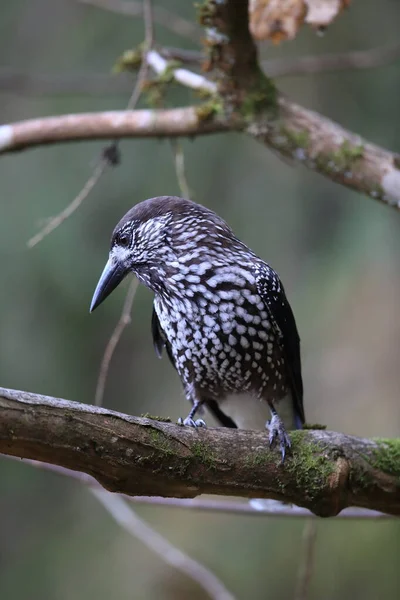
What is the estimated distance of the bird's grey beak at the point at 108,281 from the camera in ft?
10.0

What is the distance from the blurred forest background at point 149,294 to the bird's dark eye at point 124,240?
7.76ft

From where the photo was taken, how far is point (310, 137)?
12.3 ft

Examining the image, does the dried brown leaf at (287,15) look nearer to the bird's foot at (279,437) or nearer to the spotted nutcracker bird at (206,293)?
the spotted nutcracker bird at (206,293)

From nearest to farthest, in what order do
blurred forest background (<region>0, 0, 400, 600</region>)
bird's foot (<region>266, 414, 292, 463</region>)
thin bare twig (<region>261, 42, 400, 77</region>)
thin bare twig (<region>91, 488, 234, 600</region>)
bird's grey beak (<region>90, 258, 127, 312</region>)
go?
bird's foot (<region>266, 414, 292, 463</region>), bird's grey beak (<region>90, 258, 127, 312</region>), thin bare twig (<region>91, 488, 234, 600</region>), thin bare twig (<region>261, 42, 400, 77</region>), blurred forest background (<region>0, 0, 400, 600</region>)

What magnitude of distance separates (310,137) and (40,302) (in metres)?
3.27

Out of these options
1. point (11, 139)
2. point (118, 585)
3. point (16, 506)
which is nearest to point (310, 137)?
point (11, 139)

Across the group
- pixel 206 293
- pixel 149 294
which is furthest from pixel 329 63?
pixel 149 294

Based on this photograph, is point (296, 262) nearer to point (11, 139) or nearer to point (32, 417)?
point (11, 139)

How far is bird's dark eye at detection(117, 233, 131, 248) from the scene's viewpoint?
3.21m

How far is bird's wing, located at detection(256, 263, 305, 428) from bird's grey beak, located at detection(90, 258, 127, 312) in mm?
546

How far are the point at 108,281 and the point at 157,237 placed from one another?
0.91 feet

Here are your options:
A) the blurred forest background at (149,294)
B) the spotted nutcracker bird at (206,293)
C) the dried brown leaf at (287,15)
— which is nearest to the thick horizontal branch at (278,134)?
the dried brown leaf at (287,15)

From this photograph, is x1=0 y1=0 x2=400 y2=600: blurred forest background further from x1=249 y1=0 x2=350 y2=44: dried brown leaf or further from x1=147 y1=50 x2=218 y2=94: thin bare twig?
x1=249 y1=0 x2=350 y2=44: dried brown leaf

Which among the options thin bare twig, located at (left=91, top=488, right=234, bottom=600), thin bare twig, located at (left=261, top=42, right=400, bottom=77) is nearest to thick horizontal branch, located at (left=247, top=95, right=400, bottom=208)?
thin bare twig, located at (left=261, top=42, right=400, bottom=77)
